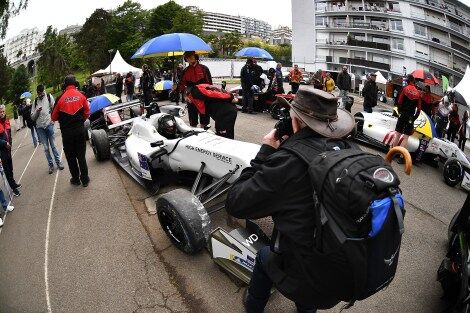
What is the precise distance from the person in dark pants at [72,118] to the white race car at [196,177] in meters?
0.87

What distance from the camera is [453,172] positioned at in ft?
20.3

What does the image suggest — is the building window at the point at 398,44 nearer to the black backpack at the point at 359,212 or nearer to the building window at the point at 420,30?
the building window at the point at 420,30

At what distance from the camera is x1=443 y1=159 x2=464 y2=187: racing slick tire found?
19.9 feet

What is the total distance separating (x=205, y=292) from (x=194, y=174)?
2.00m

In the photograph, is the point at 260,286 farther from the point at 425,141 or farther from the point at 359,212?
the point at 425,141

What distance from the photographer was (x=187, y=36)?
791cm

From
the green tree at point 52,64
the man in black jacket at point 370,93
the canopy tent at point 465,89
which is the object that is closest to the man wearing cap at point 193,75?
the man in black jacket at point 370,93

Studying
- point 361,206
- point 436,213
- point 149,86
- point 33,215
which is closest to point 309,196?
point 361,206

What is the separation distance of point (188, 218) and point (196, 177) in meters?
1.19

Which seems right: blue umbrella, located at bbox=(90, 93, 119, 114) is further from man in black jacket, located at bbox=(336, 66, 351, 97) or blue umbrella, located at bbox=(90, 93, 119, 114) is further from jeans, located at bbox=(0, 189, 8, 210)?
man in black jacket, located at bbox=(336, 66, 351, 97)

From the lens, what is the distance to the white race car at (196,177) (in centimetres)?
315

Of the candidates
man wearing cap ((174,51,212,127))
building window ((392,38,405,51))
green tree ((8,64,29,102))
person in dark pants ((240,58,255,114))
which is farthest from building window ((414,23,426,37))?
green tree ((8,64,29,102))

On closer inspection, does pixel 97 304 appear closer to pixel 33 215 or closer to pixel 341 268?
pixel 341 268

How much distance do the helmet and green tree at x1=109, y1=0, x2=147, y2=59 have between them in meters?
50.2
